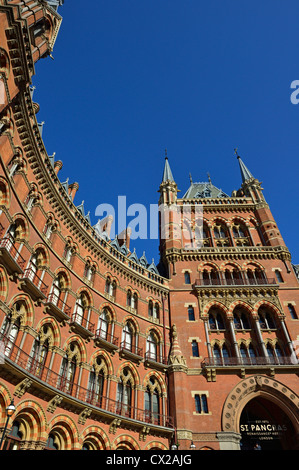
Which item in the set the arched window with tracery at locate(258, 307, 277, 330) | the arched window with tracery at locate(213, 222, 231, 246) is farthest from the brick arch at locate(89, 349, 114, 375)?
the arched window with tracery at locate(213, 222, 231, 246)

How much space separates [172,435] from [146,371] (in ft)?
16.8

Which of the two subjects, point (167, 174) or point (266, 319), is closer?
point (266, 319)

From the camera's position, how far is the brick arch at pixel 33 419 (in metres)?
16.7

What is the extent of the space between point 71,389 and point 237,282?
20.7m

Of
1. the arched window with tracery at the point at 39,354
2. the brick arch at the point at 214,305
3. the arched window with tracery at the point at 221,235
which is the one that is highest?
the arched window with tracery at the point at 221,235

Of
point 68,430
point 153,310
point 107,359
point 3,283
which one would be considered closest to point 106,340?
point 107,359

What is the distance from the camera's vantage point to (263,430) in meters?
26.7

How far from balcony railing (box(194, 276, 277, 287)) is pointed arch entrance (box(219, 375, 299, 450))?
9.70m

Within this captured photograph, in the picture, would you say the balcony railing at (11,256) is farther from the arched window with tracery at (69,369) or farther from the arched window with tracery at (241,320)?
the arched window with tracery at (241,320)

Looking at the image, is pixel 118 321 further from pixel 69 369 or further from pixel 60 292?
pixel 69 369

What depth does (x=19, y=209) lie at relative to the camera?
795 inches

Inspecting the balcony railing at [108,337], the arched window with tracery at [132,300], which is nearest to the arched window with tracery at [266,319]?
the arched window with tracery at [132,300]

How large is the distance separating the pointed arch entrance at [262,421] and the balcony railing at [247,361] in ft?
4.08

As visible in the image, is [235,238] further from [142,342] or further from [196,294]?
[142,342]
